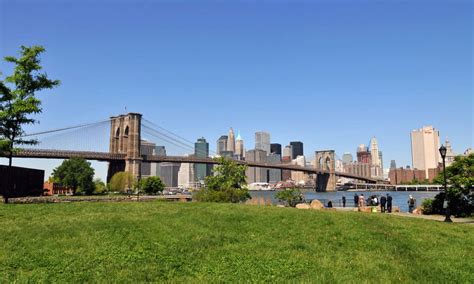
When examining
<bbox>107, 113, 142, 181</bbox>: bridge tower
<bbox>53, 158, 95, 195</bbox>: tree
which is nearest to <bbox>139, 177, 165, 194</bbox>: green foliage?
<bbox>53, 158, 95, 195</bbox>: tree

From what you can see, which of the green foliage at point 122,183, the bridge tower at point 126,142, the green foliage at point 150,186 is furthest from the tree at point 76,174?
the bridge tower at point 126,142

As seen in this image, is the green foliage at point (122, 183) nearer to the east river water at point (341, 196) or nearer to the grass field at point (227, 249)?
the east river water at point (341, 196)

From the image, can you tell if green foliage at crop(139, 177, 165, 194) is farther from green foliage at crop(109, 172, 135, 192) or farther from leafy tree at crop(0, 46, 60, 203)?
leafy tree at crop(0, 46, 60, 203)

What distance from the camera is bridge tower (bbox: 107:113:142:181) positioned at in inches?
4040

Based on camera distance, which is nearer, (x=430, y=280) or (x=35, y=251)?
(x=430, y=280)

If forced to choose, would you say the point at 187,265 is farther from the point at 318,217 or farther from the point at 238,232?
the point at 318,217

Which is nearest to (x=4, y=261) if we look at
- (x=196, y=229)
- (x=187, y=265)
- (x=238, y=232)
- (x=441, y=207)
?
(x=187, y=265)

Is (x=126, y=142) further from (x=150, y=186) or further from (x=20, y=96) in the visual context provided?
(x=20, y=96)

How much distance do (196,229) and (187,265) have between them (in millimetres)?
3715

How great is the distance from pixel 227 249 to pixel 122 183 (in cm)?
7514

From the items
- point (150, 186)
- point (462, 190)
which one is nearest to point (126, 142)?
point (150, 186)

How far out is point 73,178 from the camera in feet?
255

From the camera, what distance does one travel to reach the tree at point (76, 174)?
77.5m

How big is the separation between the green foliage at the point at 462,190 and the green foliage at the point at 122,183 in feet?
219
